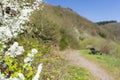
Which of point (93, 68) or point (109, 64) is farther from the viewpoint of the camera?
point (109, 64)

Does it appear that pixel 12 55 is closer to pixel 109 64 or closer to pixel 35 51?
pixel 35 51

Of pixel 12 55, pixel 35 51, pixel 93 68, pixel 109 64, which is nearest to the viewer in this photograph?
pixel 35 51

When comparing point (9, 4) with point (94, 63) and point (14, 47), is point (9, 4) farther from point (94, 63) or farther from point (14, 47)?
point (94, 63)

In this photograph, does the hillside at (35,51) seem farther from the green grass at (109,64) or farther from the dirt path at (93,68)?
the dirt path at (93,68)

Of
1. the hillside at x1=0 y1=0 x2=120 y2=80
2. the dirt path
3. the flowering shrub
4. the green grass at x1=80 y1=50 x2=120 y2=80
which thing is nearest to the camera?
the flowering shrub

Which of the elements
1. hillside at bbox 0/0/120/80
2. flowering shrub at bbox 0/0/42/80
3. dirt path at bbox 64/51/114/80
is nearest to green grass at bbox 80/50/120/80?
hillside at bbox 0/0/120/80

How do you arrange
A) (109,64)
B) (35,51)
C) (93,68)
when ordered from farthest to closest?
(109,64) → (93,68) → (35,51)

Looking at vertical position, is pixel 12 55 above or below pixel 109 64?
A: above

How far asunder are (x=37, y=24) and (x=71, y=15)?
50875 mm

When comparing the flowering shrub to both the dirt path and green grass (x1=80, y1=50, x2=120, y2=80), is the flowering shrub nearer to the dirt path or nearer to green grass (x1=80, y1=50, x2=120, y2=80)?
the dirt path

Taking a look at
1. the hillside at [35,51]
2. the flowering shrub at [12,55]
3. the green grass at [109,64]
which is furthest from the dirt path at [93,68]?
the flowering shrub at [12,55]

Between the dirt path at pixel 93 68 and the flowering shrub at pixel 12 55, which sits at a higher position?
the flowering shrub at pixel 12 55

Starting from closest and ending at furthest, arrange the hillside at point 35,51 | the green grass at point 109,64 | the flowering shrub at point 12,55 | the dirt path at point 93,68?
the flowering shrub at point 12,55
the hillside at point 35,51
the dirt path at point 93,68
the green grass at point 109,64

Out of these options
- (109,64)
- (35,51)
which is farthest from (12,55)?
(109,64)
